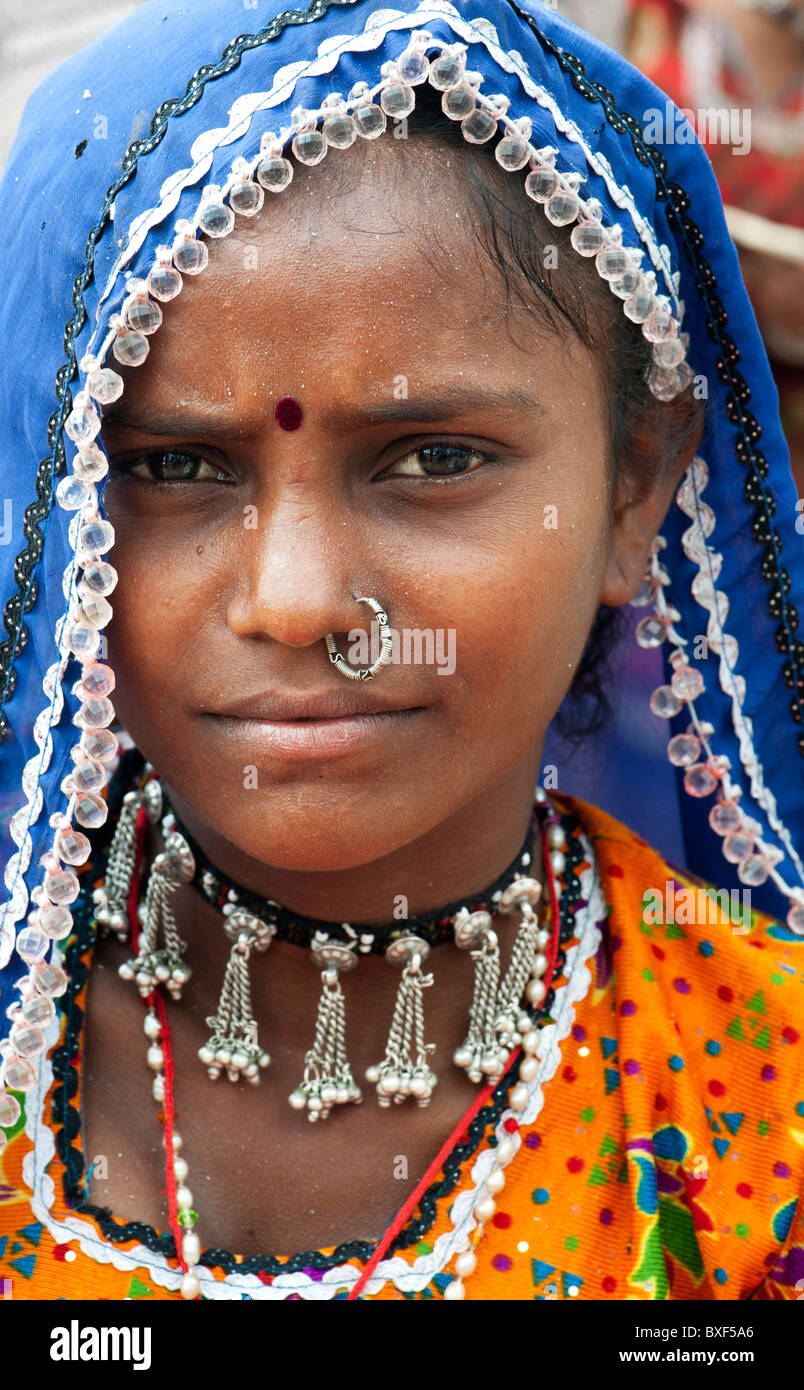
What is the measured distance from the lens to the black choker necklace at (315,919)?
5.34 ft

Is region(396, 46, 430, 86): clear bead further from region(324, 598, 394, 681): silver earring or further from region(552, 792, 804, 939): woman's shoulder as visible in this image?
region(552, 792, 804, 939): woman's shoulder

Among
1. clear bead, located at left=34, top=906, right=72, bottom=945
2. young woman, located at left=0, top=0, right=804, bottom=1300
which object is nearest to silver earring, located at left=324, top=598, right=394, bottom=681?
young woman, located at left=0, top=0, right=804, bottom=1300

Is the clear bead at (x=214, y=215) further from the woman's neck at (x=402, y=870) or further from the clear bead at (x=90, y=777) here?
the woman's neck at (x=402, y=870)

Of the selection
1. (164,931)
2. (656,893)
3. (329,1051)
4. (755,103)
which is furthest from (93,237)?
(755,103)

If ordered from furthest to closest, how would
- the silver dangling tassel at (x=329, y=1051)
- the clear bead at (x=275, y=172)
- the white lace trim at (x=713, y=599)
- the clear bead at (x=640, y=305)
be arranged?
the white lace trim at (x=713, y=599), the silver dangling tassel at (x=329, y=1051), the clear bead at (x=640, y=305), the clear bead at (x=275, y=172)

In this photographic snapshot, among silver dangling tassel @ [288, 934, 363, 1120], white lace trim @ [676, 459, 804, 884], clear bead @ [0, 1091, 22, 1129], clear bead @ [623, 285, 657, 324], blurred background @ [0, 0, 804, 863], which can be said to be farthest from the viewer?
blurred background @ [0, 0, 804, 863]

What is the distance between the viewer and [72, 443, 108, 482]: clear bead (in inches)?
52.4

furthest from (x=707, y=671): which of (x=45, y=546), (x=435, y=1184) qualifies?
(x=45, y=546)

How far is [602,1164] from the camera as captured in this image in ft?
5.24

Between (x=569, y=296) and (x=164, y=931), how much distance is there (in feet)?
2.67

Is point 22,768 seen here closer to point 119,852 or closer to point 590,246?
point 119,852

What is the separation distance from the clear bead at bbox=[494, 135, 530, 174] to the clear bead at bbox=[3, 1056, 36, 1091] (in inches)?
37.1

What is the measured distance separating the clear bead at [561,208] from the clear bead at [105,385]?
44cm

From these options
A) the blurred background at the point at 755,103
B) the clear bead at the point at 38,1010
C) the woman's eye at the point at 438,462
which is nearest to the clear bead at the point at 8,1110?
the clear bead at the point at 38,1010
